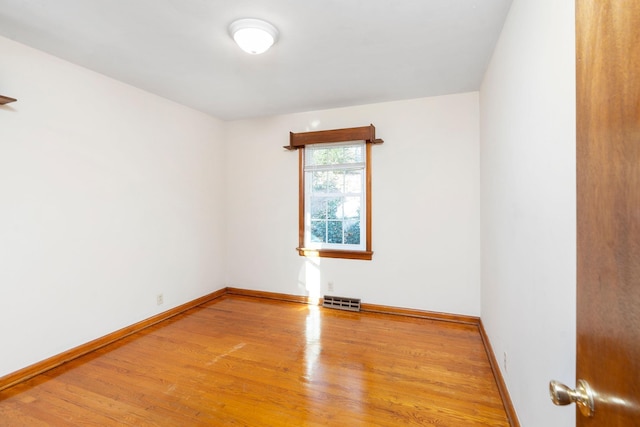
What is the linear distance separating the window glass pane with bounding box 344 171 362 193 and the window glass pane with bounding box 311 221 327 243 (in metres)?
0.55

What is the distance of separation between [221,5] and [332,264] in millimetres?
2865

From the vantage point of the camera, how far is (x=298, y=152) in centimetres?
394

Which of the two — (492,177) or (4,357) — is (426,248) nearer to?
(492,177)

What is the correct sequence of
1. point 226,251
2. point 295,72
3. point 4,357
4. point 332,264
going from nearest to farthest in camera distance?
point 4,357 → point 295,72 → point 332,264 → point 226,251

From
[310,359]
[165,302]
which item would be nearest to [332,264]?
[310,359]

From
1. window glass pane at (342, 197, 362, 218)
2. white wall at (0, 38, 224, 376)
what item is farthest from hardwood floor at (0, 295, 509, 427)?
window glass pane at (342, 197, 362, 218)

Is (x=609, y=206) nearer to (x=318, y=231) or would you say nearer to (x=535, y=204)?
(x=535, y=204)

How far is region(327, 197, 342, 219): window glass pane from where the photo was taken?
3836 millimetres

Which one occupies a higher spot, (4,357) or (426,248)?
(426,248)

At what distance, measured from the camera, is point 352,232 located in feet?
12.5

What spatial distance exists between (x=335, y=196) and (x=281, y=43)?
1986mm

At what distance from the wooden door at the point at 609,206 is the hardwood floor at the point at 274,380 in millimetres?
1566

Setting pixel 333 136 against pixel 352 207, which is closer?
pixel 333 136

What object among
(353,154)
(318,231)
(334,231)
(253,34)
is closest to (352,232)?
(334,231)
